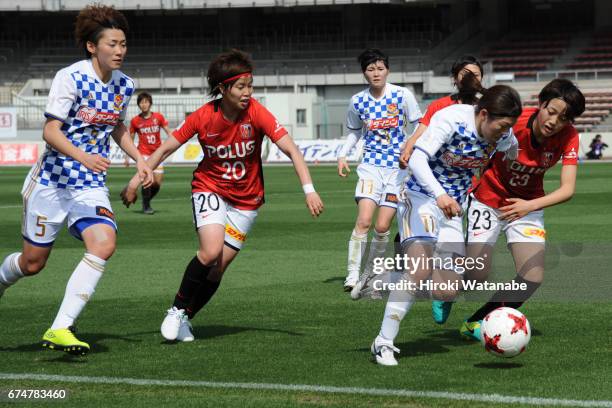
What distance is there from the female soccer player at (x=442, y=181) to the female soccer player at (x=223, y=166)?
0.94 meters

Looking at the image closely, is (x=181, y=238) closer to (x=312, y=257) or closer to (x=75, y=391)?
(x=312, y=257)

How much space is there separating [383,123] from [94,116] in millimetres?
4734

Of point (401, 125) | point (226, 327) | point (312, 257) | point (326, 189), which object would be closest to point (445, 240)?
point (226, 327)

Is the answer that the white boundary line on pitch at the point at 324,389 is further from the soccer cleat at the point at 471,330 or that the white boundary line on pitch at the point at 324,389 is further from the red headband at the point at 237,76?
the red headband at the point at 237,76

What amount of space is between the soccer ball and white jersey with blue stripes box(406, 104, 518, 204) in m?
0.93

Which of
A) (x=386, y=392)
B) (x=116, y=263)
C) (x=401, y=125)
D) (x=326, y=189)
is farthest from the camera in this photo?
(x=326, y=189)

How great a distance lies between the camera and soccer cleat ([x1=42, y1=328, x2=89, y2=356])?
6984 millimetres

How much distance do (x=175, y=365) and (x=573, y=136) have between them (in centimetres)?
324

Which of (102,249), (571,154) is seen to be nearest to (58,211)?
(102,249)

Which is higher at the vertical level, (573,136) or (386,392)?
(573,136)

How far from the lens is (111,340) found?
795 cm

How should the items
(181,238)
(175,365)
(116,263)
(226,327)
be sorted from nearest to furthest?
(175,365) → (226,327) → (116,263) → (181,238)

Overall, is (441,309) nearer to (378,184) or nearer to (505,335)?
(505,335)

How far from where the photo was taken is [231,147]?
→ 792 centimetres
